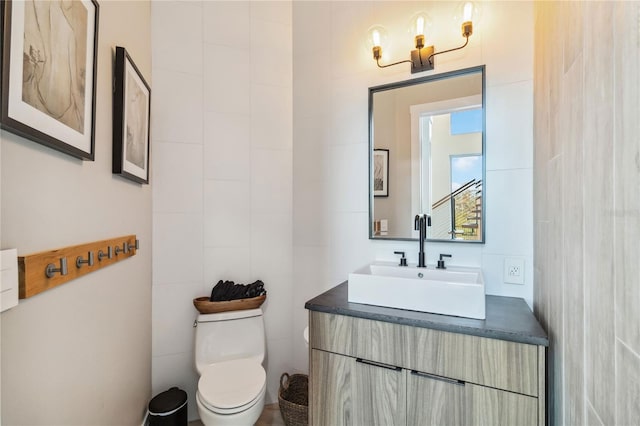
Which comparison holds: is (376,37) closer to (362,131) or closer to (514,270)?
(362,131)

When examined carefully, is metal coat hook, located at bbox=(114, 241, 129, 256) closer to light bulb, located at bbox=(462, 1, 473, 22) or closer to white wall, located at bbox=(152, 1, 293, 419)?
white wall, located at bbox=(152, 1, 293, 419)

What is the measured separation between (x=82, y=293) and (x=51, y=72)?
0.72m

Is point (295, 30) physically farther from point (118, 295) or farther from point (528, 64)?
point (118, 295)

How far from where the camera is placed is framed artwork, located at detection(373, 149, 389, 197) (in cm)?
179

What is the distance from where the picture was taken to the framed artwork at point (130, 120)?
1.34m

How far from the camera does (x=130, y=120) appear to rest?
4.76ft

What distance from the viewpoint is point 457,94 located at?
160cm

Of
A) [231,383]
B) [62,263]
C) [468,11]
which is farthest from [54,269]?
[468,11]

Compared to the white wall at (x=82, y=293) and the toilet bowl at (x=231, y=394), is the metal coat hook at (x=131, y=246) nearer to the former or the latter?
the white wall at (x=82, y=293)

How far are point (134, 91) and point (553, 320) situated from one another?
202cm

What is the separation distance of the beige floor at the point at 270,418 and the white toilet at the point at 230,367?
0.42 meters

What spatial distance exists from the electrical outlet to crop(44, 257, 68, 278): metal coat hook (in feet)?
5.79

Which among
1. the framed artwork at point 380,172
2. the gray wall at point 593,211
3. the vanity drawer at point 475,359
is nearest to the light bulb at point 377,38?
the framed artwork at point 380,172

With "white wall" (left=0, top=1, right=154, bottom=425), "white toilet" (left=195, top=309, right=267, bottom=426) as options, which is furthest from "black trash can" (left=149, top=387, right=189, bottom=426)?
"white toilet" (left=195, top=309, right=267, bottom=426)
